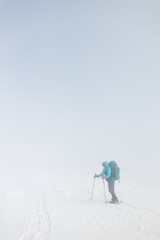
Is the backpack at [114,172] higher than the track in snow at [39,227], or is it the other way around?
the backpack at [114,172]

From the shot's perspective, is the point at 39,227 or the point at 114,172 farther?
the point at 114,172

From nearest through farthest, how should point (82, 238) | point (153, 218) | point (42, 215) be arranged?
1. point (82, 238)
2. point (153, 218)
3. point (42, 215)

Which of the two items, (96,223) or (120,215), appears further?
(120,215)

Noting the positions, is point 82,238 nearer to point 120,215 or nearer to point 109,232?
point 109,232

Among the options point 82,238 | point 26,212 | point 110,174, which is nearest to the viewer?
point 82,238

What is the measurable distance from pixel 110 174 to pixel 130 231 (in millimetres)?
5006

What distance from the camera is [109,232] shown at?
6.96 meters

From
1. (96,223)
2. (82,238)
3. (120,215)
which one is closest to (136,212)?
(120,215)

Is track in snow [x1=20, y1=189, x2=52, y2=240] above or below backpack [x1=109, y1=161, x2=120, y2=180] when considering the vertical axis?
below

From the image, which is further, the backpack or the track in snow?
the backpack

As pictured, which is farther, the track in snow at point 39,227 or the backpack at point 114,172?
the backpack at point 114,172

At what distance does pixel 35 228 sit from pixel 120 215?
3.34 m

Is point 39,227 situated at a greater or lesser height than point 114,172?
lesser

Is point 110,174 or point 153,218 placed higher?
point 110,174
